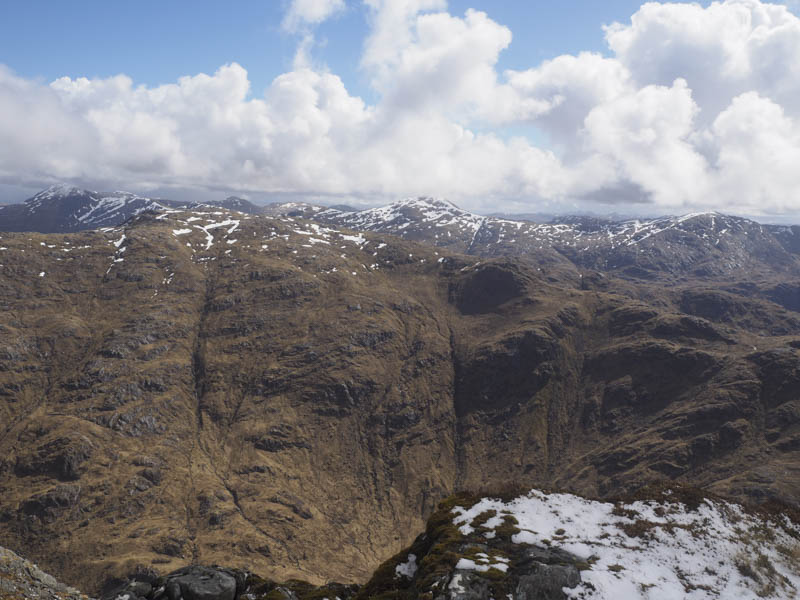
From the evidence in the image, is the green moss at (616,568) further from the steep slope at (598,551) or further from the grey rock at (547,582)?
the grey rock at (547,582)

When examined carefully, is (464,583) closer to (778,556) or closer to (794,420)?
(778,556)

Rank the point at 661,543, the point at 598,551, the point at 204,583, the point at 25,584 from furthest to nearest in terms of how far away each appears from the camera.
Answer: the point at 204,583, the point at 661,543, the point at 598,551, the point at 25,584

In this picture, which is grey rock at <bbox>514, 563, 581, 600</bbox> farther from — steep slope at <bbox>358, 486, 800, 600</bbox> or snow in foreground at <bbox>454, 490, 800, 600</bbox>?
snow in foreground at <bbox>454, 490, 800, 600</bbox>

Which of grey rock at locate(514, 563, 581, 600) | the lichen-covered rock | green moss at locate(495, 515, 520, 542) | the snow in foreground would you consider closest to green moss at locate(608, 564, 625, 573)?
the snow in foreground

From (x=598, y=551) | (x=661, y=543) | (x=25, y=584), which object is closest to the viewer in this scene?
(x=25, y=584)

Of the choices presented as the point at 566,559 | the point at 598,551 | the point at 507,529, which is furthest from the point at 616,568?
the point at 507,529

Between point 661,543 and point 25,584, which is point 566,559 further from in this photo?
point 25,584

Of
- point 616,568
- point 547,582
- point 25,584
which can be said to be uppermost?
point 25,584
